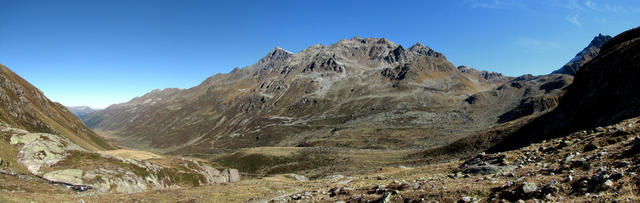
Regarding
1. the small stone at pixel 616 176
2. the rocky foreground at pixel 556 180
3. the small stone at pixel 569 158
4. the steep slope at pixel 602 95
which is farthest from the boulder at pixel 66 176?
the steep slope at pixel 602 95

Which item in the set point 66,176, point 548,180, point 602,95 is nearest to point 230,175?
point 66,176

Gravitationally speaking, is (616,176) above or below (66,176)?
above

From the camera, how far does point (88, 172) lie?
141 feet

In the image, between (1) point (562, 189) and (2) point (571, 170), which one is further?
(2) point (571, 170)

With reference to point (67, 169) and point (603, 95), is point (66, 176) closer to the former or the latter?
point (67, 169)

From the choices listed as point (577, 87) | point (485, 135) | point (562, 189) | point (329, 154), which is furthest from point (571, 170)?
point (329, 154)

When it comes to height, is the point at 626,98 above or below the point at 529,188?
above

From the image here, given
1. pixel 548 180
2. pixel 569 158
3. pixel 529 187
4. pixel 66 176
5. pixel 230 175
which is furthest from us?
pixel 230 175

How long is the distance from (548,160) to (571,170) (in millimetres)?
6597

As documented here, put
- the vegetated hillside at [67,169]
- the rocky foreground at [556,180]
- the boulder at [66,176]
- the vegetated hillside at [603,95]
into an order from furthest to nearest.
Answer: the vegetated hillside at [603,95] < the boulder at [66,176] < the vegetated hillside at [67,169] < the rocky foreground at [556,180]

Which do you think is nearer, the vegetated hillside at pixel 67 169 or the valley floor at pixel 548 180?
the valley floor at pixel 548 180

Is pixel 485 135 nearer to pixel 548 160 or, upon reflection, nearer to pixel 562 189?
pixel 548 160

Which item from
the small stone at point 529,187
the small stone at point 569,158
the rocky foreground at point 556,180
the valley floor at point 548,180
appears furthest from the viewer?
the small stone at point 569,158

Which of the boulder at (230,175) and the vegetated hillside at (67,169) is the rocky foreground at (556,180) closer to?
the vegetated hillside at (67,169)
